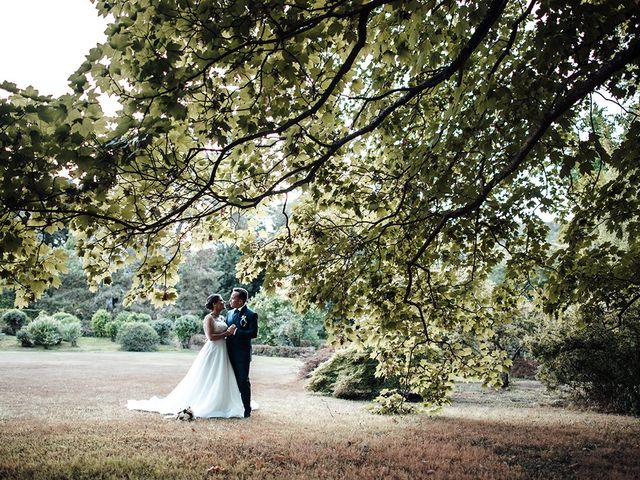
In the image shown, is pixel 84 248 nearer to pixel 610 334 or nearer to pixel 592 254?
pixel 592 254

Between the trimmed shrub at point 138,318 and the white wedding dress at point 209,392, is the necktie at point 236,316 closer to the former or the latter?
the white wedding dress at point 209,392

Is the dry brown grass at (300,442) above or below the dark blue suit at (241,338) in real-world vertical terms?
below

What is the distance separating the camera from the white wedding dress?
9.02 meters

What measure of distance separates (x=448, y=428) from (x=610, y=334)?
5.19 m

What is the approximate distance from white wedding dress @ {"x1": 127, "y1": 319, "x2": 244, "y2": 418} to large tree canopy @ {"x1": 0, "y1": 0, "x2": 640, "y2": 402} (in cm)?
322

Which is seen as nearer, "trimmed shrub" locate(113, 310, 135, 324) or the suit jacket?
the suit jacket

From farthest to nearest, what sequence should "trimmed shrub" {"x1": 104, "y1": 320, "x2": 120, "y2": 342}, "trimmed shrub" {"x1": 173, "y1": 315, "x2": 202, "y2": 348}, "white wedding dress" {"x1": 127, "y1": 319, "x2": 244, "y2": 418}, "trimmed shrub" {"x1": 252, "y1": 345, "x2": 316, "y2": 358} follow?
"trimmed shrub" {"x1": 173, "y1": 315, "x2": 202, "y2": 348}, "trimmed shrub" {"x1": 104, "y1": 320, "x2": 120, "y2": 342}, "trimmed shrub" {"x1": 252, "y1": 345, "x2": 316, "y2": 358}, "white wedding dress" {"x1": 127, "y1": 319, "x2": 244, "y2": 418}

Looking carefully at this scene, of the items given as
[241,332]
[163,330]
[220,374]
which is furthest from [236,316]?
[163,330]

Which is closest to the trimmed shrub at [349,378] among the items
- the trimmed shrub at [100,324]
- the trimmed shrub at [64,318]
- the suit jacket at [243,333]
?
the suit jacket at [243,333]

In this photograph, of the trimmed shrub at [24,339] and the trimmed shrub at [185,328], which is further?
the trimmed shrub at [185,328]

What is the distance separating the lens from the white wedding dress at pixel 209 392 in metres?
9.02

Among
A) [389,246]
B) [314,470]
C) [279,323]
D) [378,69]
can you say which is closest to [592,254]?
[389,246]

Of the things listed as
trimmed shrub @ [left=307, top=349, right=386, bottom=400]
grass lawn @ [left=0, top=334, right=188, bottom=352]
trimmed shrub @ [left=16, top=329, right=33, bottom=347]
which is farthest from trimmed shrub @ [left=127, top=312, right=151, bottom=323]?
trimmed shrub @ [left=307, top=349, right=386, bottom=400]

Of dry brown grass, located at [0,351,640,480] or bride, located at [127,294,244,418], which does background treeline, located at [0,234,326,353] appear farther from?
dry brown grass, located at [0,351,640,480]
